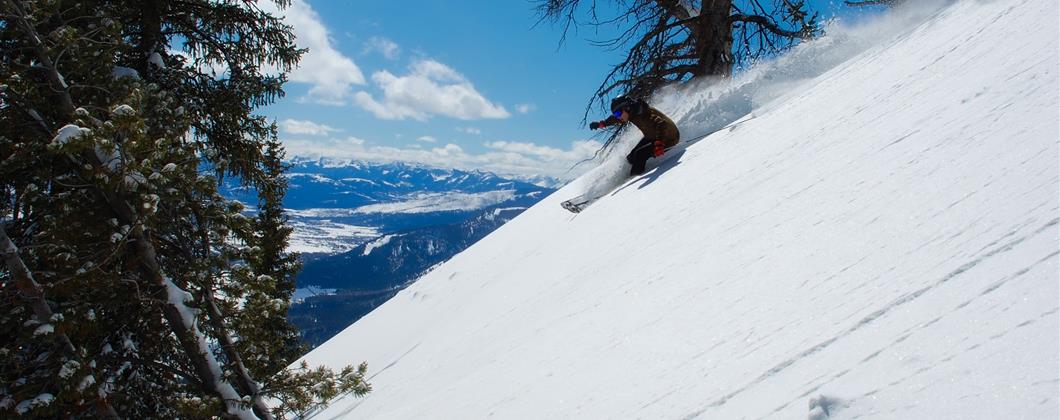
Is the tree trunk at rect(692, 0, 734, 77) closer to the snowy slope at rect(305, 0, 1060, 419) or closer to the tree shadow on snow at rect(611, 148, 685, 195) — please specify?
the tree shadow on snow at rect(611, 148, 685, 195)

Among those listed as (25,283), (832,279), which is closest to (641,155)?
(832,279)

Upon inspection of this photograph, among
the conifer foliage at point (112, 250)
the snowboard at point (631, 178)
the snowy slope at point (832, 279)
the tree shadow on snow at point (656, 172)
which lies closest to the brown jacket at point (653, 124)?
the snowboard at point (631, 178)

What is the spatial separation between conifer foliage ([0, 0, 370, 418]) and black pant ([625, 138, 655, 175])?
5398mm

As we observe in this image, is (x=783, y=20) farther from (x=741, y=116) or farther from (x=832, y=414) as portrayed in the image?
(x=832, y=414)

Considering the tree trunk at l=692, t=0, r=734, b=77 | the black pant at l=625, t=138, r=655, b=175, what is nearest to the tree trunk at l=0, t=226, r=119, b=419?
the black pant at l=625, t=138, r=655, b=175

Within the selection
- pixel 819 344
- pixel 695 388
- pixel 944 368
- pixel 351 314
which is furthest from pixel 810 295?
pixel 351 314

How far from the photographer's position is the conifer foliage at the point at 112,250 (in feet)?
15.4

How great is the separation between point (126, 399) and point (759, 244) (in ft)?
21.4

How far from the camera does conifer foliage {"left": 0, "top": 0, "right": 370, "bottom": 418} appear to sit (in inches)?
184

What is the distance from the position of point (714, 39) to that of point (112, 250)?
11.7 metres

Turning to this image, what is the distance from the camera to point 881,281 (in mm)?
2084

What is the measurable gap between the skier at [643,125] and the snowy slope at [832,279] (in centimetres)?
192

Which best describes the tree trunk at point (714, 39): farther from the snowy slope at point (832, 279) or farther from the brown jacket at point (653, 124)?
the snowy slope at point (832, 279)

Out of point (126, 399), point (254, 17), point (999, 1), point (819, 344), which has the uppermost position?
point (254, 17)
